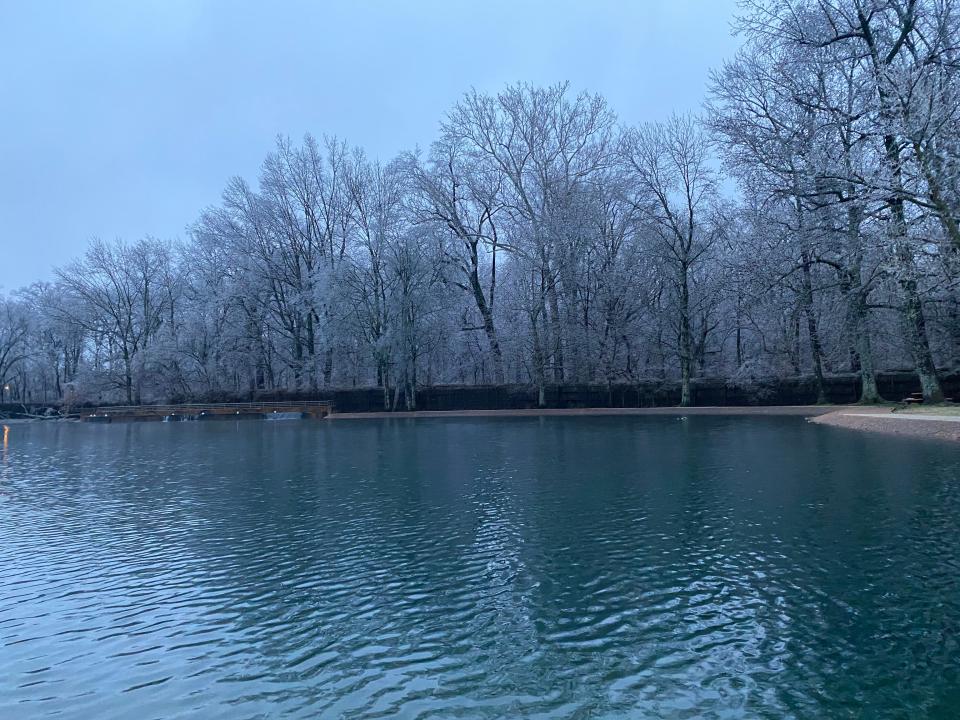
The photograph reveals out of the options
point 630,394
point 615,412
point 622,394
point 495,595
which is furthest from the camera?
point 622,394

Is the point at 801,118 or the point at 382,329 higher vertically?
the point at 801,118

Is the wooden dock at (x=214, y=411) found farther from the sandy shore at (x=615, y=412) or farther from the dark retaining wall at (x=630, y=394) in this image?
the sandy shore at (x=615, y=412)

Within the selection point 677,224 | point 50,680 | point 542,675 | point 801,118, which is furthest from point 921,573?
point 677,224

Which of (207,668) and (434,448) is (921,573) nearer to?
(207,668)

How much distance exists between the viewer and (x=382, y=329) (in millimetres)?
49031

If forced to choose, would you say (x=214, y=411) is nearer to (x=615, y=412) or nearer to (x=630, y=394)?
(x=615, y=412)

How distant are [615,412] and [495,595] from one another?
35.5 m

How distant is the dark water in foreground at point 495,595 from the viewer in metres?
5.56

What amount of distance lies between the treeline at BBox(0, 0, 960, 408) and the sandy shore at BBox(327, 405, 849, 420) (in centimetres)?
228

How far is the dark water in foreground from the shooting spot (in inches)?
219

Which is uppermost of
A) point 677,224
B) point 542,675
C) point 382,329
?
point 677,224

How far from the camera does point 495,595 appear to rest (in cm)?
798

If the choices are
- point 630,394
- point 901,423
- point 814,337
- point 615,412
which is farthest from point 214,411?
point 901,423

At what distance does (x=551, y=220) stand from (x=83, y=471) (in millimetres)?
30329
